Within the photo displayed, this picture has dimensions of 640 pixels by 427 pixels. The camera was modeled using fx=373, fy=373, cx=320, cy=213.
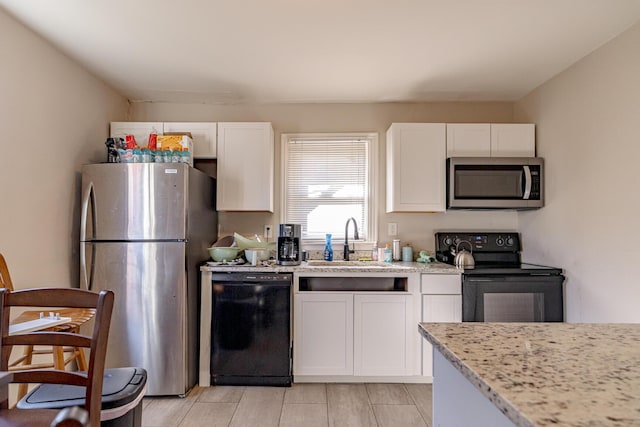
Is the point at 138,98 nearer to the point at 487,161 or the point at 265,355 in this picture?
the point at 265,355

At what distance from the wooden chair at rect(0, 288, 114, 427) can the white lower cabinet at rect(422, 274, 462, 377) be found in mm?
2232

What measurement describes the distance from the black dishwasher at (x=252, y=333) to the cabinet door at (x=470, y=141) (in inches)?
71.5

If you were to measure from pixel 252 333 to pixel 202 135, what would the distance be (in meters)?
1.71

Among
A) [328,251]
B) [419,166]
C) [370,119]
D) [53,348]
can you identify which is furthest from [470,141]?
[53,348]

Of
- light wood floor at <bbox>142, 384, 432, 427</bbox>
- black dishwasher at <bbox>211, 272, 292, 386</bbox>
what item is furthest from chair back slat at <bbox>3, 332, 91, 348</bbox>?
black dishwasher at <bbox>211, 272, 292, 386</bbox>

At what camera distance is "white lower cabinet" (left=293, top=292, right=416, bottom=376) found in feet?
9.37

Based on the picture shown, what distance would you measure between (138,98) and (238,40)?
158 cm

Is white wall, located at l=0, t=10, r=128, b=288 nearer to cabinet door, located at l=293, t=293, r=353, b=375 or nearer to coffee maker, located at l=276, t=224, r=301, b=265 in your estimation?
coffee maker, located at l=276, t=224, r=301, b=265

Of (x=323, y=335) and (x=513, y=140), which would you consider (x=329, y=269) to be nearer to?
(x=323, y=335)

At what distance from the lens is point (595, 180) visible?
2.48 metres

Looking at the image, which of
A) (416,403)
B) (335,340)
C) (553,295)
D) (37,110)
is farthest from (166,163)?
(553,295)

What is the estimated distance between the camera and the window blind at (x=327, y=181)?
3590 mm

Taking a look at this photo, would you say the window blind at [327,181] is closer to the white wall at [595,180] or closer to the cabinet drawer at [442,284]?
the cabinet drawer at [442,284]

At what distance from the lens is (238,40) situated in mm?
2459
